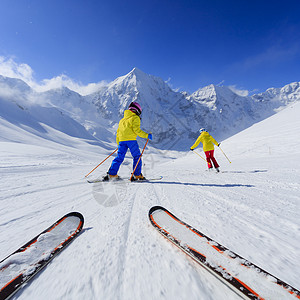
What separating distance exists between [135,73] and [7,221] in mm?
200544

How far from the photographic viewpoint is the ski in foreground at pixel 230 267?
715 millimetres

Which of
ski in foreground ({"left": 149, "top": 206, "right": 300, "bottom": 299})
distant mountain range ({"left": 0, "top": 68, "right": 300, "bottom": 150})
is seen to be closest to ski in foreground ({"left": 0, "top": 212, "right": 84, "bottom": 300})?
ski in foreground ({"left": 149, "top": 206, "right": 300, "bottom": 299})

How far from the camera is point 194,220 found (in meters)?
1.56

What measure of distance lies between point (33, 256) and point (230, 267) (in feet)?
4.12

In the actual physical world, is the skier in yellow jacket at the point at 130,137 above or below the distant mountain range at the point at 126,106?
below

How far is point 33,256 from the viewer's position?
3.25ft

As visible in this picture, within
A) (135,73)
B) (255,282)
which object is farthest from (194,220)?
(135,73)

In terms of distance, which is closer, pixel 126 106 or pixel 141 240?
pixel 141 240

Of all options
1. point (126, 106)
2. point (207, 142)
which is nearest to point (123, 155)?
point (207, 142)

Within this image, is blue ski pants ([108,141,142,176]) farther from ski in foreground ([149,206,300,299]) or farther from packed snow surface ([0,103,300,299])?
ski in foreground ([149,206,300,299])

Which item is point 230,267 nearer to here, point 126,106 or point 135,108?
point 135,108

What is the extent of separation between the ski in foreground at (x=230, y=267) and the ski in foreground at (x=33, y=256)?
2.53 feet

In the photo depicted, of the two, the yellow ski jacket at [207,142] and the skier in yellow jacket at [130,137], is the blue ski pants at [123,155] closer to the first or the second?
the skier in yellow jacket at [130,137]

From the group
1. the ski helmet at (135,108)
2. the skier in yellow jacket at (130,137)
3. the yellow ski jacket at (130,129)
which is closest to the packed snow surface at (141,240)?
the skier in yellow jacket at (130,137)
